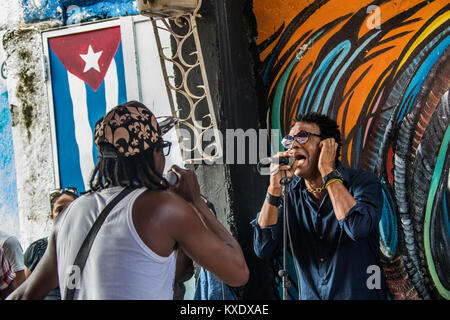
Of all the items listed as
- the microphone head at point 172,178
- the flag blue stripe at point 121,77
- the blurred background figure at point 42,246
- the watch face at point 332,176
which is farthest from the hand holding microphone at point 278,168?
the flag blue stripe at point 121,77

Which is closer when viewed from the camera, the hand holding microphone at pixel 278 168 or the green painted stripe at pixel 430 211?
the hand holding microphone at pixel 278 168

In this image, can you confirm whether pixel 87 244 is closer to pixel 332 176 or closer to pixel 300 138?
pixel 332 176

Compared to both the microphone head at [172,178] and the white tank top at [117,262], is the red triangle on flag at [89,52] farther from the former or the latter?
the white tank top at [117,262]

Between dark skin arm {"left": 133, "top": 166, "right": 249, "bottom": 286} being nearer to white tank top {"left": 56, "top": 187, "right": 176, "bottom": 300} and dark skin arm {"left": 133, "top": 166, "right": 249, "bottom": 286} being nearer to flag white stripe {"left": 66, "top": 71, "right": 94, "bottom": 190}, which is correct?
white tank top {"left": 56, "top": 187, "right": 176, "bottom": 300}

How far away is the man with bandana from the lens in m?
2.23

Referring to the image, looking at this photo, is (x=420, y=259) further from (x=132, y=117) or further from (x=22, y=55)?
(x=22, y=55)

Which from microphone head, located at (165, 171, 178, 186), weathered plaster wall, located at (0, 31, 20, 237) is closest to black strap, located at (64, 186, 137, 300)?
microphone head, located at (165, 171, 178, 186)

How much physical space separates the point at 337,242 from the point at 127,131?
1327mm

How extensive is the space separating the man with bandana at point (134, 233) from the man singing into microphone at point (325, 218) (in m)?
0.79

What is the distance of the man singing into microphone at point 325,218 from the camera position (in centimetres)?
294
